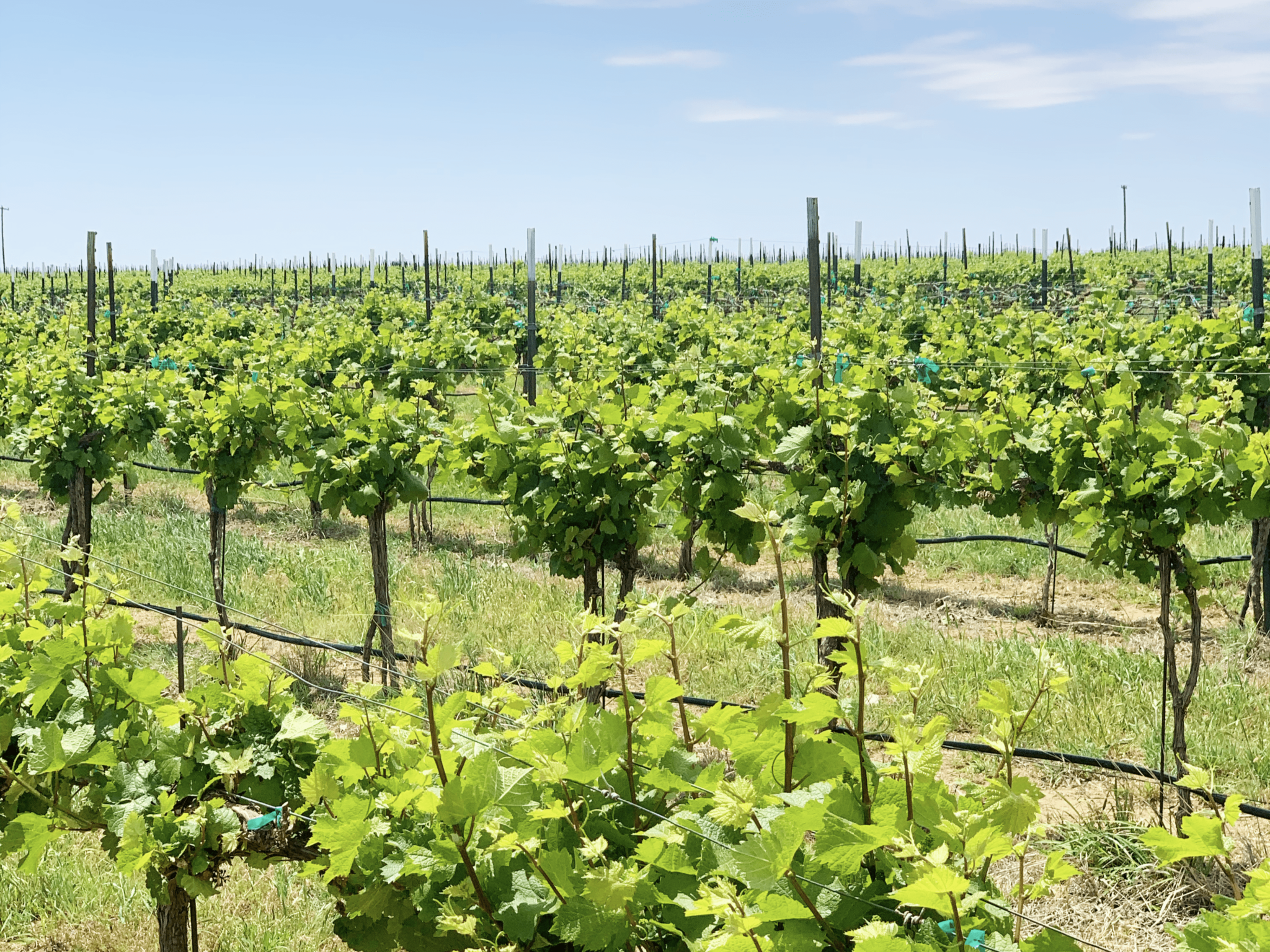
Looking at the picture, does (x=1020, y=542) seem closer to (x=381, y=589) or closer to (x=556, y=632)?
(x=556, y=632)

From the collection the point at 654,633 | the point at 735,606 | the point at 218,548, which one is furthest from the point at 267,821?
the point at 735,606

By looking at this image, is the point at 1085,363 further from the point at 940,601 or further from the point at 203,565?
the point at 203,565

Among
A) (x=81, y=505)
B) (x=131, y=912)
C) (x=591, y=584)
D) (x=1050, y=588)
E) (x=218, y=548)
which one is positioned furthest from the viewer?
(x=81, y=505)

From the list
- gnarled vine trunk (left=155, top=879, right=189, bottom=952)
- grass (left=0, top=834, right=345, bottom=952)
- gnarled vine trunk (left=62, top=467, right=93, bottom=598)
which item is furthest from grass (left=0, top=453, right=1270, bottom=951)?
gnarled vine trunk (left=155, top=879, right=189, bottom=952)

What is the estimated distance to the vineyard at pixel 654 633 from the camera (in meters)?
1.70

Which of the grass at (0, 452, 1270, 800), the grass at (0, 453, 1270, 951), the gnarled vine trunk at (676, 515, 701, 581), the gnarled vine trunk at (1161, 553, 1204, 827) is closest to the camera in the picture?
the grass at (0, 453, 1270, 951)

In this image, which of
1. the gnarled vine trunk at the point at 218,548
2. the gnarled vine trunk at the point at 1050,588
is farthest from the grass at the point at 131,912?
the gnarled vine trunk at the point at 1050,588

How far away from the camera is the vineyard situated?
170 cm

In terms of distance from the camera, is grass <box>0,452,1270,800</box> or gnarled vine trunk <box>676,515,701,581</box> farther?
gnarled vine trunk <box>676,515,701,581</box>

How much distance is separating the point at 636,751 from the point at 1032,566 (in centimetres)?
819

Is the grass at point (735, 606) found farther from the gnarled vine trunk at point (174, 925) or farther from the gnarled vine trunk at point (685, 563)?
the gnarled vine trunk at point (174, 925)

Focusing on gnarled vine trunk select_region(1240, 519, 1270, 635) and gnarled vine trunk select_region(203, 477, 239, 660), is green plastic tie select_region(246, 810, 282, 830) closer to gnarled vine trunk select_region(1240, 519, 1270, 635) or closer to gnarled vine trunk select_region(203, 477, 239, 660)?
gnarled vine trunk select_region(203, 477, 239, 660)

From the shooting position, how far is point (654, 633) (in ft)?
25.1

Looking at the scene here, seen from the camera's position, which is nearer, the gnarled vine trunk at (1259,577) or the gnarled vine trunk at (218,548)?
the gnarled vine trunk at (1259,577)
